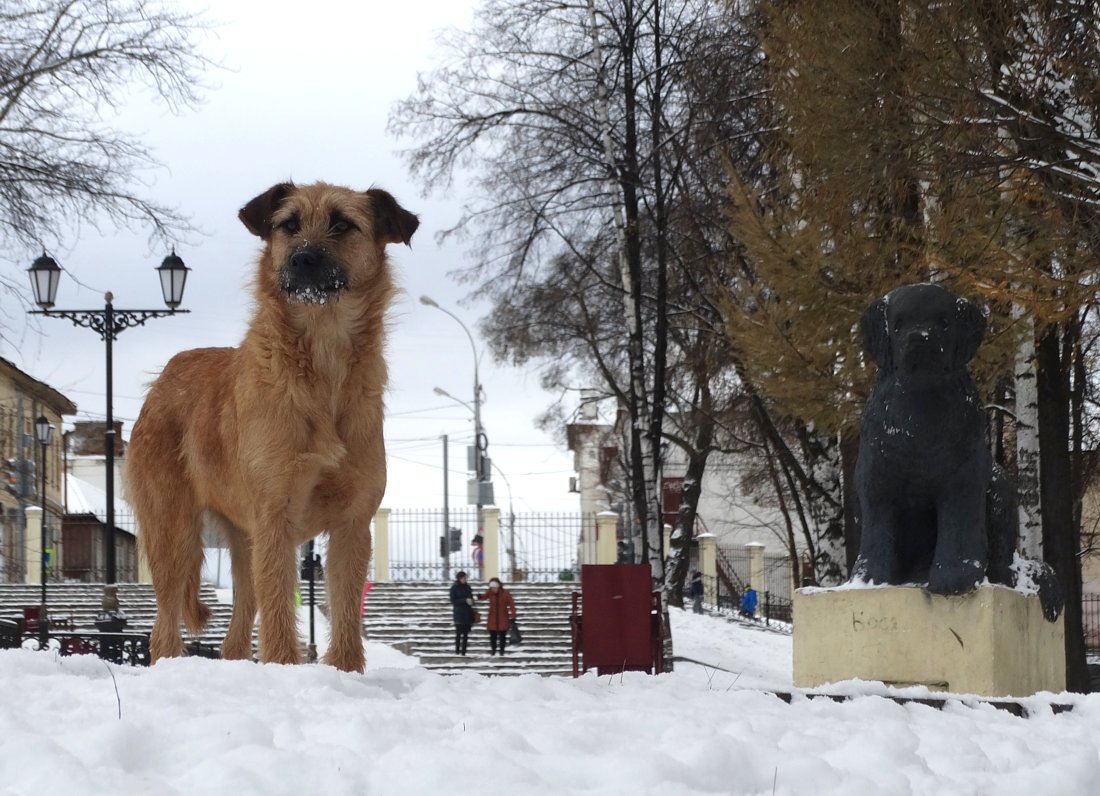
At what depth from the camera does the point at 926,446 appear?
26.0 feet

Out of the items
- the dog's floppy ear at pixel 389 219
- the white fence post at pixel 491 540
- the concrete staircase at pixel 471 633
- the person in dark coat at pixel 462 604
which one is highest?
the dog's floppy ear at pixel 389 219

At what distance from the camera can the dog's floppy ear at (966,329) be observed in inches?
314

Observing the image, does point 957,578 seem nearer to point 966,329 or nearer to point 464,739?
point 966,329

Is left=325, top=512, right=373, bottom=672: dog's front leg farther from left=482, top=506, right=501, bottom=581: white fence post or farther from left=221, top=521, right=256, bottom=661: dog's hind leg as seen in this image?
left=482, top=506, right=501, bottom=581: white fence post

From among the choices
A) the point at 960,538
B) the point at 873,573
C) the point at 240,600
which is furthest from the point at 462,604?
the point at 240,600

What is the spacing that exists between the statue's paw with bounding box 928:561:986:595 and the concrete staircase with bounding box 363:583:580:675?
555 inches

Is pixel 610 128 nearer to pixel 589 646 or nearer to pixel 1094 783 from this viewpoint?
pixel 589 646

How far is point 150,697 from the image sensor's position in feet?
14.7

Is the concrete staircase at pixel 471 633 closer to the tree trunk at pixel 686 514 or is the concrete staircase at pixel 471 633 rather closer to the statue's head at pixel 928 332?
the tree trunk at pixel 686 514

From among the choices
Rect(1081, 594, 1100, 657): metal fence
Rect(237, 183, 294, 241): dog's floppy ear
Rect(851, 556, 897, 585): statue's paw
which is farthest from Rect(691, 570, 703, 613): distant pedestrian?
Rect(237, 183, 294, 241): dog's floppy ear

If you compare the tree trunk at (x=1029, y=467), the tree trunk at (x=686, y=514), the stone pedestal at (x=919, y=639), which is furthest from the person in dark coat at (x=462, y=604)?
the stone pedestal at (x=919, y=639)

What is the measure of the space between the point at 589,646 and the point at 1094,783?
1081cm

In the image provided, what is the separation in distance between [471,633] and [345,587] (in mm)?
22524

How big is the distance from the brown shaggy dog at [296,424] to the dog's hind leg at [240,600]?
19 cm
